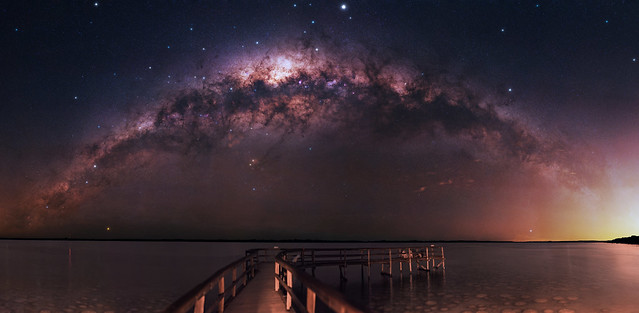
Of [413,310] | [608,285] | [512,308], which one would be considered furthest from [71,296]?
[608,285]

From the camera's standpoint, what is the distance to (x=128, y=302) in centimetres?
2341

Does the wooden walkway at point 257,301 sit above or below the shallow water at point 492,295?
above

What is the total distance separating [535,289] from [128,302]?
26413 mm

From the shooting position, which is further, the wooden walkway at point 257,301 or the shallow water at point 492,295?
the shallow water at point 492,295

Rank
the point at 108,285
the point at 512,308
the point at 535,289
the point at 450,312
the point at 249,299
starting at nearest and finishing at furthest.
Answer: the point at 249,299, the point at 450,312, the point at 512,308, the point at 535,289, the point at 108,285

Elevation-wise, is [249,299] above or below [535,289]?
above

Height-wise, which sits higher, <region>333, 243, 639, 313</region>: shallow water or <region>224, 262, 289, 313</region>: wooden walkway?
<region>224, 262, 289, 313</region>: wooden walkway

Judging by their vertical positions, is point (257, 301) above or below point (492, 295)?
above

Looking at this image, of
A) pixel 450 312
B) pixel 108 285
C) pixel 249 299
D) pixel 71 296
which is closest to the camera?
pixel 249 299

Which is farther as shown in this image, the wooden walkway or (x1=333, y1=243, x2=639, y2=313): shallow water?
(x1=333, y1=243, x2=639, y2=313): shallow water

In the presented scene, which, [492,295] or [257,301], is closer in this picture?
[257,301]

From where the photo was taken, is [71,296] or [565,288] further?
[565,288]

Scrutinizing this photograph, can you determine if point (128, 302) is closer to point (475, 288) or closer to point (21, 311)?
point (21, 311)

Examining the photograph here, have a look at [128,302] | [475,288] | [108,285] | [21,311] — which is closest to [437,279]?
[475,288]
